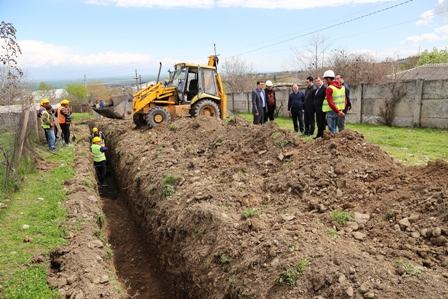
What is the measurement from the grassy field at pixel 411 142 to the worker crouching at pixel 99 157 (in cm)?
617

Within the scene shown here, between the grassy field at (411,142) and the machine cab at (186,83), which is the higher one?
the machine cab at (186,83)

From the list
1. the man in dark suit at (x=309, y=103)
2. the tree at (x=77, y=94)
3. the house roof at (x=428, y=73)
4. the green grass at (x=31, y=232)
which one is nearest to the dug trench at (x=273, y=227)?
the green grass at (x=31, y=232)

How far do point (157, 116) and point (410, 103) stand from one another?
9.09m

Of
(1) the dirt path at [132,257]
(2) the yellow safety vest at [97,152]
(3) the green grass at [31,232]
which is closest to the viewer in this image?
(3) the green grass at [31,232]

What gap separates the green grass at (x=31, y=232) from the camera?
4105 millimetres

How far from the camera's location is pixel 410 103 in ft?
38.2

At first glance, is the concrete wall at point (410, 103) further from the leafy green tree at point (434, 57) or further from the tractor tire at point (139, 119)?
the leafy green tree at point (434, 57)

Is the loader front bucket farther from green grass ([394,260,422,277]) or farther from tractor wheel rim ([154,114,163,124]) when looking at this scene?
green grass ([394,260,422,277])

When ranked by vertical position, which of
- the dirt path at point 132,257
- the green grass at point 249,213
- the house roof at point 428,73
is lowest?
the dirt path at point 132,257

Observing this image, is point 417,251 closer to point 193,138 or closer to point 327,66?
point 193,138

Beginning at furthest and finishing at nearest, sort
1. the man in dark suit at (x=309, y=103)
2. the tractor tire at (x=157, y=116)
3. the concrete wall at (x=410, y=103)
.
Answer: the tractor tire at (x=157, y=116) < the concrete wall at (x=410, y=103) < the man in dark suit at (x=309, y=103)

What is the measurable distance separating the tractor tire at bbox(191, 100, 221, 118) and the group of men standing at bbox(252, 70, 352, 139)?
2.43 m

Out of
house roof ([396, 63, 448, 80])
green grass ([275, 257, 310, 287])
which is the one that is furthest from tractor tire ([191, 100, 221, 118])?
house roof ([396, 63, 448, 80])

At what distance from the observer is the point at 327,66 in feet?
80.5
